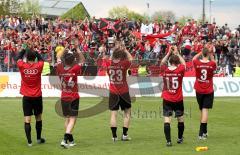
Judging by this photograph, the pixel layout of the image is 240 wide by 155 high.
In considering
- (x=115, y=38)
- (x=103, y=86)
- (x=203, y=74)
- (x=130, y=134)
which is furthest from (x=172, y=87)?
(x=115, y=38)

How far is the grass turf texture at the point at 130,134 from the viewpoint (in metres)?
11.7

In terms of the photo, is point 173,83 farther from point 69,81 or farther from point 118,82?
point 69,81

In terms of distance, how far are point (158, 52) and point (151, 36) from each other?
2821 mm

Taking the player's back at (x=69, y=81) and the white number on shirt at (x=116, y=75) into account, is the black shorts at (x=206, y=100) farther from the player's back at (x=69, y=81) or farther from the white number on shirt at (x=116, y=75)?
the player's back at (x=69, y=81)

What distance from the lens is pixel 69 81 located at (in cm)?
1207

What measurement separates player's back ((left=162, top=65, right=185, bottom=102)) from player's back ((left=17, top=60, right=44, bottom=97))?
289 cm

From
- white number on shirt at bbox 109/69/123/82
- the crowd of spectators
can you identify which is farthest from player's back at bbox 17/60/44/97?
the crowd of spectators

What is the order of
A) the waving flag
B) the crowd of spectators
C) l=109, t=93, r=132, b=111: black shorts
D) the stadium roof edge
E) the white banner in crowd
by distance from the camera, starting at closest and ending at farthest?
l=109, t=93, r=132, b=111: black shorts, the white banner in crowd, the crowd of spectators, the waving flag, the stadium roof edge

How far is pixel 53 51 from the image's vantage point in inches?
1214

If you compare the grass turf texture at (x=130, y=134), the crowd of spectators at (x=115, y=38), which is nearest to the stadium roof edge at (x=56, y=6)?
the crowd of spectators at (x=115, y=38)

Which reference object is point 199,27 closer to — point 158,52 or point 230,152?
point 158,52

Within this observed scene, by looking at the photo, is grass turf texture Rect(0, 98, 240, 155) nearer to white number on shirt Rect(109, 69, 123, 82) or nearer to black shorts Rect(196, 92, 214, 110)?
black shorts Rect(196, 92, 214, 110)

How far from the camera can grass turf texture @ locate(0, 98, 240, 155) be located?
1166 centimetres

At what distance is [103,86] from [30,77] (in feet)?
52.3
